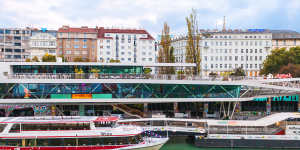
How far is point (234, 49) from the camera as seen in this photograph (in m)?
76.9

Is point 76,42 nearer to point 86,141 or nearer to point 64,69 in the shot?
point 64,69

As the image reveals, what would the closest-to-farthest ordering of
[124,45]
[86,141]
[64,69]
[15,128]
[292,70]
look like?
[15,128], [86,141], [64,69], [292,70], [124,45]

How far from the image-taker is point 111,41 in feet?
239

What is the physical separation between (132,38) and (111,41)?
18.6ft

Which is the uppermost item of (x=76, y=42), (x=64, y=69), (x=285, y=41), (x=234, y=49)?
(x=285, y=41)

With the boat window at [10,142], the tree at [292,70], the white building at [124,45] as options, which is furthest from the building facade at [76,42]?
the boat window at [10,142]

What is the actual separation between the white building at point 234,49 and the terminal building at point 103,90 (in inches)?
1860

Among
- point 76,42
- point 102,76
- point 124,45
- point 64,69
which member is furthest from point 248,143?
point 76,42

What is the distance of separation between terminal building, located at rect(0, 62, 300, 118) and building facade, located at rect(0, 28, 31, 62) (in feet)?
180

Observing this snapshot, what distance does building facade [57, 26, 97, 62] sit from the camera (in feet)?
234

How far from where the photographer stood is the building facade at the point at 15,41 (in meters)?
77.4

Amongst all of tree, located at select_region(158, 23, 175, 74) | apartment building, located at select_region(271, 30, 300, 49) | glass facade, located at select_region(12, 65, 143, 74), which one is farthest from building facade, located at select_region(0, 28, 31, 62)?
apartment building, located at select_region(271, 30, 300, 49)

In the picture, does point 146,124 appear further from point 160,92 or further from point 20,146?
Answer: point 20,146

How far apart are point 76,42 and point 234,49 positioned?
1711 inches
